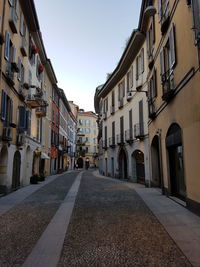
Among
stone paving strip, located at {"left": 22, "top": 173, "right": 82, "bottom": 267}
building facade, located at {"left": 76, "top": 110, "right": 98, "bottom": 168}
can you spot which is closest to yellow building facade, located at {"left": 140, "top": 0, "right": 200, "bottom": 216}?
stone paving strip, located at {"left": 22, "top": 173, "right": 82, "bottom": 267}

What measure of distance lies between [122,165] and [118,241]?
57.8 ft

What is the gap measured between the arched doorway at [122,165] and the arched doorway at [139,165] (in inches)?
118

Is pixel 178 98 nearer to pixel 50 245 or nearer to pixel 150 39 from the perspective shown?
pixel 50 245

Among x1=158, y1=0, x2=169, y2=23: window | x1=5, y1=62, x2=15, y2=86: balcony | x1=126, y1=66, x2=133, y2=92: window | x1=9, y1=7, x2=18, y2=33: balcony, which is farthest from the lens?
x1=126, y1=66, x2=133, y2=92: window

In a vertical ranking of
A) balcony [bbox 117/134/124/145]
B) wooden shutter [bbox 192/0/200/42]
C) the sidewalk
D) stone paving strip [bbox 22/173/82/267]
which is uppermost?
wooden shutter [bbox 192/0/200/42]

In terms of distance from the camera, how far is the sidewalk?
4.07m

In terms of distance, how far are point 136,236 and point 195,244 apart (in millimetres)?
1244

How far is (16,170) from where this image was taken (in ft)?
44.2

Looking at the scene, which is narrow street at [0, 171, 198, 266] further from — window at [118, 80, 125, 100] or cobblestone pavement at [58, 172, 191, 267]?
window at [118, 80, 125, 100]

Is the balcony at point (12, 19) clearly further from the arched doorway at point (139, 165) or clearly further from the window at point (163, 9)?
the arched doorway at point (139, 165)

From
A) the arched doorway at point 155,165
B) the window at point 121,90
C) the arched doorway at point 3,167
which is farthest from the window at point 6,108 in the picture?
the window at point 121,90

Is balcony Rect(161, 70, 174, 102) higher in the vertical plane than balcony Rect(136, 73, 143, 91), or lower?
lower

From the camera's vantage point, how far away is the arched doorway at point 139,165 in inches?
662

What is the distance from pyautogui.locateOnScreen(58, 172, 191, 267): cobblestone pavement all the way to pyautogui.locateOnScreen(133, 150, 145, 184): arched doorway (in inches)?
381
